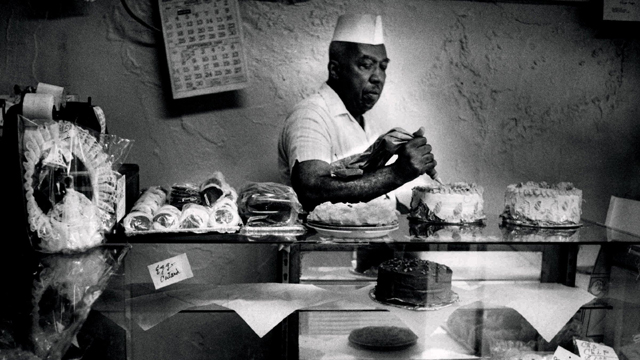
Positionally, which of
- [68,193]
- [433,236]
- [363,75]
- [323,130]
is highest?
[363,75]

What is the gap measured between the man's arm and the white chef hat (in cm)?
61

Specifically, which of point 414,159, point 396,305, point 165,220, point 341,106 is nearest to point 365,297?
point 396,305

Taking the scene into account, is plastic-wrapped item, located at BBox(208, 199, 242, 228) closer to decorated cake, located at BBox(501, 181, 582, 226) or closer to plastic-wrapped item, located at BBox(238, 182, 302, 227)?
plastic-wrapped item, located at BBox(238, 182, 302, 227)

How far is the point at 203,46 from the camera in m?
2.67

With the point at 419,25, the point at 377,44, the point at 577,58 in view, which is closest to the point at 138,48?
Answer: the point at 377,44

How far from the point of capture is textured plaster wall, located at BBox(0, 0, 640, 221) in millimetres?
2629

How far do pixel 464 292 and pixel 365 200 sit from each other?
0.44 metres

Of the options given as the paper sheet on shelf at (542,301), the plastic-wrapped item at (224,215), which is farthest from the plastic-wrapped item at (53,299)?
the paper sheet on shelf at (542,301)

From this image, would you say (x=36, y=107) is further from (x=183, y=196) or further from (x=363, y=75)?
(x=363, y=75)

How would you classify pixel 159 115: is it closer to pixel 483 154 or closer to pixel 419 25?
pixel 419 25

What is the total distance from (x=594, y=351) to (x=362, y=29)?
141 centimetres

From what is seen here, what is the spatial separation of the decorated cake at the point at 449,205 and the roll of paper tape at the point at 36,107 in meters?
1.09

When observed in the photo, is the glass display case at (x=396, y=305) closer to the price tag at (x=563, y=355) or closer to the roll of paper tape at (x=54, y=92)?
the price tag at (x=563, y=355)

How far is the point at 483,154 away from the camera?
2.88 metres
